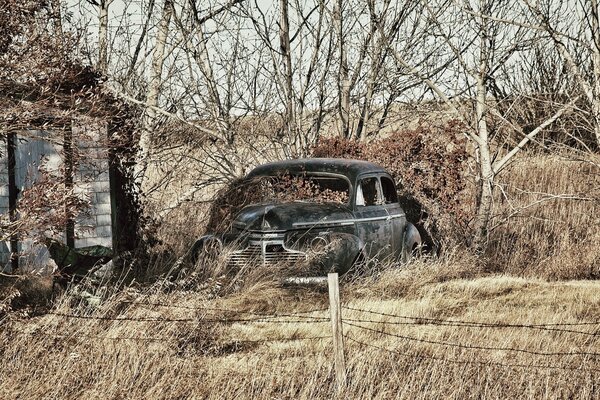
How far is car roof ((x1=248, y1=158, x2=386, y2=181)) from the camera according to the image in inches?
491

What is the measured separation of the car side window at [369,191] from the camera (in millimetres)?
12508

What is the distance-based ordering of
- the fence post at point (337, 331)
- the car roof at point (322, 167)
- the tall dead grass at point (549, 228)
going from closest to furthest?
the fence post at point (337, 331) → the car roof at point (322, 167) → the tall dead grass at point (549, 228)

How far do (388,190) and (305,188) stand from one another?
4.66ft

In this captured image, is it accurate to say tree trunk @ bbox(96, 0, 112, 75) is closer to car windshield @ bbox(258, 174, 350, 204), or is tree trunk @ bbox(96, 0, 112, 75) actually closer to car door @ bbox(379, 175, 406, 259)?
car windshield @ bbox(258, 174, 350, 204)

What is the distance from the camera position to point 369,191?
12859 mm

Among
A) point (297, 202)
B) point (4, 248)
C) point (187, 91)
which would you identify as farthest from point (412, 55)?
point (4, 248)

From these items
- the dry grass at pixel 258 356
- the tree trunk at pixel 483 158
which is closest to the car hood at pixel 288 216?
the dry grass at pixel 258 356

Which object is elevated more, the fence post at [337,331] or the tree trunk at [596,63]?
the tree trunk at [596,63]

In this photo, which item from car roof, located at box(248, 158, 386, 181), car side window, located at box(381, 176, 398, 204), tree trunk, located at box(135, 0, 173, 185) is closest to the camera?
car roof, located at box(248, 158, 386, 181)

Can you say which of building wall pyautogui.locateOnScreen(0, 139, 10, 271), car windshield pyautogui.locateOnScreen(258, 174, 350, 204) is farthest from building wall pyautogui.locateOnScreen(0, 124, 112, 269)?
car windshield pyautogui.locateOnScreen(258, 174, 350, 204)

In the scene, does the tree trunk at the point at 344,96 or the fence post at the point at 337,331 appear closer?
the fence post at the point at 337,331

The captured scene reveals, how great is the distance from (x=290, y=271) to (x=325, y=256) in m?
0.54

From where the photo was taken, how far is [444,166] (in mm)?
15172

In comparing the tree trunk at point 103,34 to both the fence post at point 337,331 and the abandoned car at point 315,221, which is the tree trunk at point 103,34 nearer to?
the abandoned car at point 315,221
